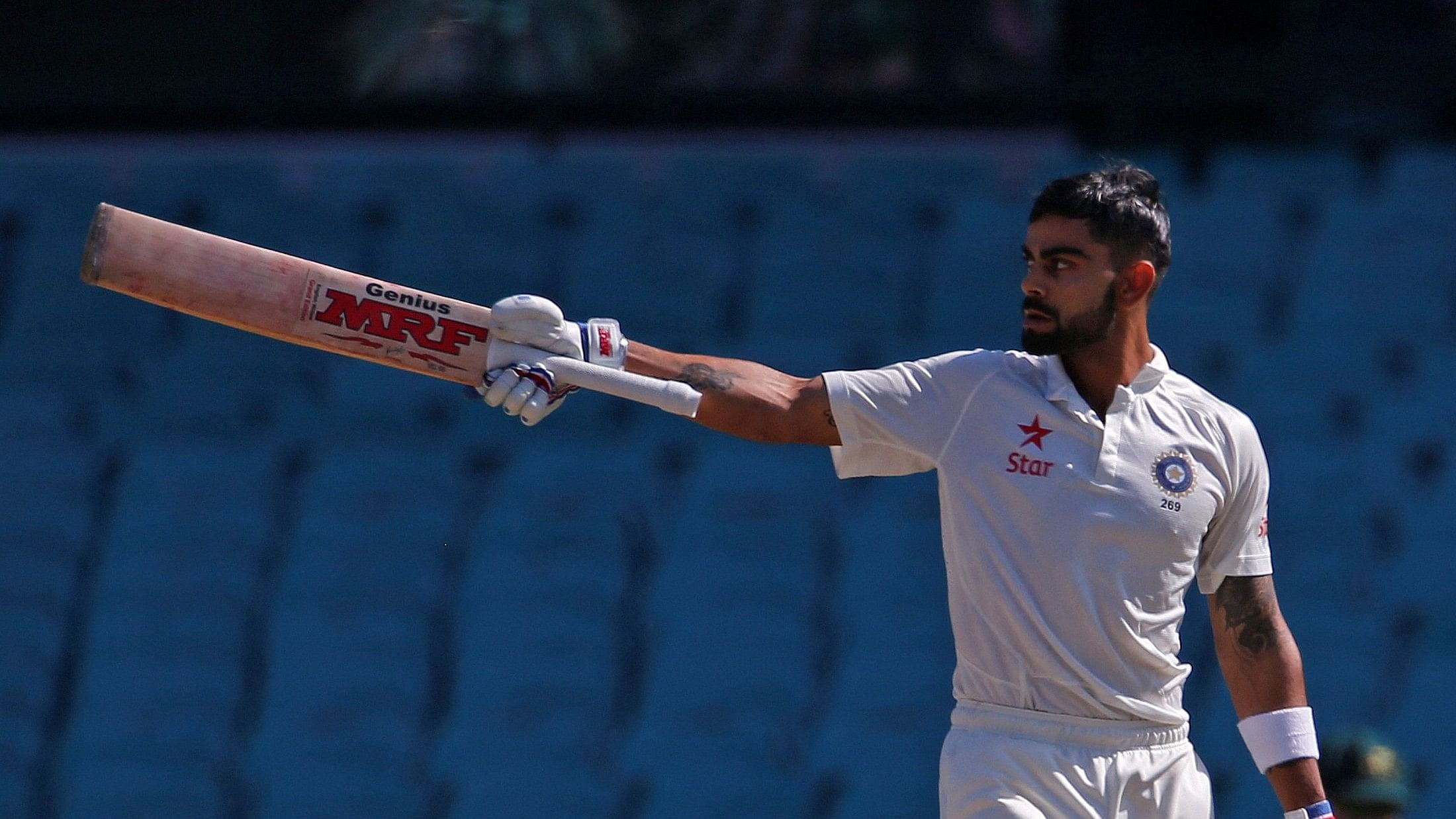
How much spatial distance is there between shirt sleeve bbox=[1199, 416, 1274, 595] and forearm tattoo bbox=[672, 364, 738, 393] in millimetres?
913

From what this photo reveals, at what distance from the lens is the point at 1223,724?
226 inches

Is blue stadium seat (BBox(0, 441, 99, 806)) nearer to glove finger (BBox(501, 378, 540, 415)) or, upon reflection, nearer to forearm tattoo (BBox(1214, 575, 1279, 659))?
glove finger (BBox(501, 378, 540, 415))

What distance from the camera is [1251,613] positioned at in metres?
3.16

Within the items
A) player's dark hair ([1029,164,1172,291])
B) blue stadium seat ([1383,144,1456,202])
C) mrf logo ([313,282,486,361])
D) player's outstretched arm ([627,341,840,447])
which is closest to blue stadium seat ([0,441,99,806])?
mrf logo ([313,282,486,361])

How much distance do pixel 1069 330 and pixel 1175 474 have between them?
1.03ft

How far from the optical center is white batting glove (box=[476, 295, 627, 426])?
3.04m

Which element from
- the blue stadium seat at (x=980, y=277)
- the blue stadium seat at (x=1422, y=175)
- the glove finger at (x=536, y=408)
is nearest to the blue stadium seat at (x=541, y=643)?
the blue stadium seat at (x=980, y=277)

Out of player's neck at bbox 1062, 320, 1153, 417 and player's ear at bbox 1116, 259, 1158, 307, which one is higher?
player's ear at bbox 1116, 259, 1158, 307

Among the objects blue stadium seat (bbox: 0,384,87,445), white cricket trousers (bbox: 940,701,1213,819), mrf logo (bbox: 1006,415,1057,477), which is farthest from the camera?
blue stadium seat (bbox: 0,384,87,445)

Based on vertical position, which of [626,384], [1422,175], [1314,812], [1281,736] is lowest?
[1314,812]

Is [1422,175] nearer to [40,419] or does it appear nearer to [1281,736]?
[1281,736]

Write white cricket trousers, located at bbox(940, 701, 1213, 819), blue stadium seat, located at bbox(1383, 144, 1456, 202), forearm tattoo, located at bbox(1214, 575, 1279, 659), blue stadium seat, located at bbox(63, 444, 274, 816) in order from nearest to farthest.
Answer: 1. white cricket trousers, located at bbox(940, 701, 1213, 819)
2. forearm tattoo, located at bbox(1214, 575, 1279, 659)
3. blue stadium seat, located at bbox(63, 444, 274, 816)
4. blue stadium seat, located at bbox(1383, 144, 1456, 202)

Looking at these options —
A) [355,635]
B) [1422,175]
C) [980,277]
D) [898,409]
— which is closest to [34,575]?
[355,635]

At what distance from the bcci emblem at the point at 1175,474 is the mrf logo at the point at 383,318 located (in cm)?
128
